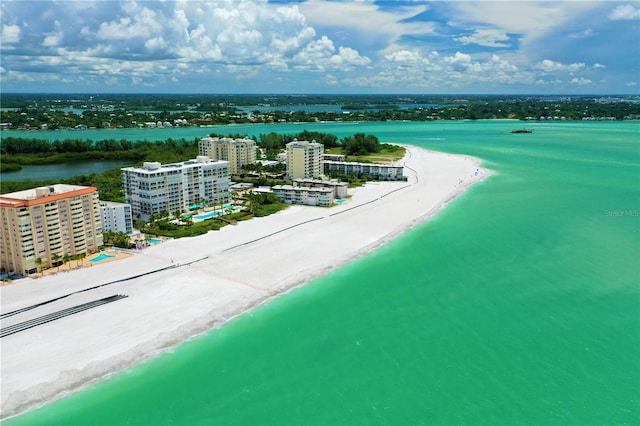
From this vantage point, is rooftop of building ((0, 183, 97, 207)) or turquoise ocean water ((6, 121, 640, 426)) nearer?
turquoise ocean water ((6, 121, 640, 426))

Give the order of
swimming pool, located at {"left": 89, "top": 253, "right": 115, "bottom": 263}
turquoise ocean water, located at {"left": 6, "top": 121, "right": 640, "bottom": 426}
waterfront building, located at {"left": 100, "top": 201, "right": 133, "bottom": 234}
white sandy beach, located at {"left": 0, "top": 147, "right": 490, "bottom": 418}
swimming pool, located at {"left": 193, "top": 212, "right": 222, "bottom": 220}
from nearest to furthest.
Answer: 1. turquoise ocean water, located at {"left": 6, "top": 121, "right": 640, "bottom": 426}
2. white sandy beach, located at {"left": 0, "top": 147, "right": 490, "bottom": 418}
3. swimming pool, located at {"left": 89, "top": 253, "right": 115, "bottom": 263}
4. waterfront building, located at {"left": 100, "top": 201, "right": 133, "bottom": 234}
5. swimming pool, located at {"left": 193, "top": 212, "right": 222, "bottom": 220}

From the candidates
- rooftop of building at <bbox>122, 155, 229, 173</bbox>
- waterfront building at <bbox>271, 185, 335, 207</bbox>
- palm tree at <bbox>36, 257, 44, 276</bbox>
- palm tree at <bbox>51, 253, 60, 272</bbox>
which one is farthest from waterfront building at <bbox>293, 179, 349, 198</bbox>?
palm tree at <bbox>36, 257, 44, 276</bbox>

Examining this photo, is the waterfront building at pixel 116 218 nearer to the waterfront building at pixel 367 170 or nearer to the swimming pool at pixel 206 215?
the swimming pool at pixel 206 215

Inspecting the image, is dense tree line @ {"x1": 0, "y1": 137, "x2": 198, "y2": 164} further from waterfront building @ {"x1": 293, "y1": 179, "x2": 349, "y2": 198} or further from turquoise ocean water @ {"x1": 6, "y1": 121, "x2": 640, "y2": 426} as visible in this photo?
turquoise ocean water @ {"x1": 6, "y1": 121, "x2": 640, "y2": 426}

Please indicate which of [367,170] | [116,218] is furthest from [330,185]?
[116,218]

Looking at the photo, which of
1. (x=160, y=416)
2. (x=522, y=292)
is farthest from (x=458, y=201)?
(x=160, y=416)

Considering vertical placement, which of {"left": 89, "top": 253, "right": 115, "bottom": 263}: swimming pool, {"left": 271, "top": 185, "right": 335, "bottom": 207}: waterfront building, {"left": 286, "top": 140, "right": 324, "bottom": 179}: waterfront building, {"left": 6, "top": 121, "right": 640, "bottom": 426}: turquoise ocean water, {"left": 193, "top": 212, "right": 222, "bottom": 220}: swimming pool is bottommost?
{"left": 6, "top": 121, "right": 640, "bottom": 426}: turquoise ocean water

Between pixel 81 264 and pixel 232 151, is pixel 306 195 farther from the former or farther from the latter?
pixel 81 264

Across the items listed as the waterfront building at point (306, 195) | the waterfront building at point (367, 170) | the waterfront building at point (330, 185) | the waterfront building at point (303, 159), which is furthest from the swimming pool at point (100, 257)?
the waterfront building at point (367, 170)
